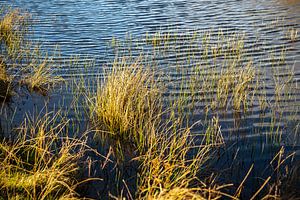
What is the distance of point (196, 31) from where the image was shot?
14.3 metres

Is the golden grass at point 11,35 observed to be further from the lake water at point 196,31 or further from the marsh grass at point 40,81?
the marsh grass at point 40,81

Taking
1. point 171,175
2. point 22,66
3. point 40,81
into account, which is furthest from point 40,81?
point 171,175

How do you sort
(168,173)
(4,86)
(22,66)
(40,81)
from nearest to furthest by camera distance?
(168,173), (4,86), (40,81), (22,66)

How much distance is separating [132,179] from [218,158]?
53.1 inches

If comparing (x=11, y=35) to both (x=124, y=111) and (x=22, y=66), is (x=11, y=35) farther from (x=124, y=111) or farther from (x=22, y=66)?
(x=124, y=111)

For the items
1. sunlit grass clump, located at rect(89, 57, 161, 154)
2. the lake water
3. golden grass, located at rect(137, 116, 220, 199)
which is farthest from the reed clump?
golden grass, located at rect(137, 116, 220, 199)

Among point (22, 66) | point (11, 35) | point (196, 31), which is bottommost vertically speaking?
point (196, 31)

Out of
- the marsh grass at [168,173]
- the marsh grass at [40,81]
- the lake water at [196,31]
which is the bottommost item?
the lake water at [196,31]

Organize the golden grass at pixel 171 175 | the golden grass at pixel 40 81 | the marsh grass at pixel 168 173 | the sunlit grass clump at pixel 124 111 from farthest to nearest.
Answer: the golden grass at pixel 40 81
the sunlit grass clump at pixel 124 111
the marsh grass at pixel 168 173
the golden grass at pixel 171 175

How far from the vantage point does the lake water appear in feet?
21.8

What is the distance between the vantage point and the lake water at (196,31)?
6.64 meters

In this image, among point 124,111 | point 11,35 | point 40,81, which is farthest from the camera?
point 11,35

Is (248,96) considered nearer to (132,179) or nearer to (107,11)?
(132,179)

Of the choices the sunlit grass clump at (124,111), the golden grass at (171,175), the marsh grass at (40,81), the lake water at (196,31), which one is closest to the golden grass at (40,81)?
the marsh grass at (40,81)
